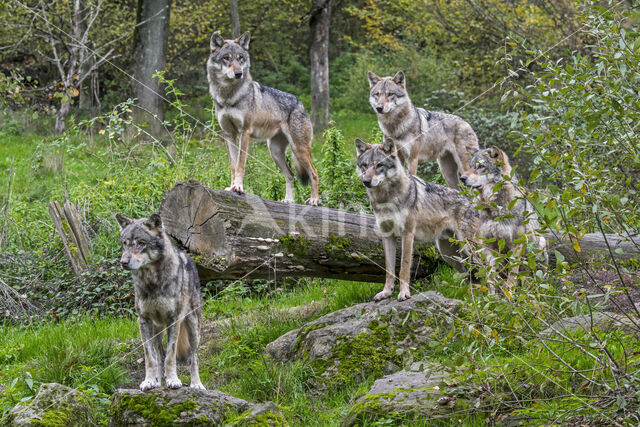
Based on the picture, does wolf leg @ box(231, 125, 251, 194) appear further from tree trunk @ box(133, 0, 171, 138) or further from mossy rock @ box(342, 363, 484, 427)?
tree trunk @ box(133, 0, 171, 138)

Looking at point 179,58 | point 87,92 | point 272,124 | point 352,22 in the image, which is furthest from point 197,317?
point 352,22

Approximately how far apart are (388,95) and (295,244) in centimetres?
324

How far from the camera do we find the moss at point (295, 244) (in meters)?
7.88

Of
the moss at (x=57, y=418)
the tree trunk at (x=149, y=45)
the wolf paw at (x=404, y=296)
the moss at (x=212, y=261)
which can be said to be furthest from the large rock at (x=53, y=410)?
the tree trunk at (x=149, y=45)

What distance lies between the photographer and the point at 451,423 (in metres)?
5.27

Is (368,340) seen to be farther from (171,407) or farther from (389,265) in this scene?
(171,407)

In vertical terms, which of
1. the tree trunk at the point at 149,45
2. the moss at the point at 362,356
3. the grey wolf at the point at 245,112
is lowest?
the moss at the point at 362,356

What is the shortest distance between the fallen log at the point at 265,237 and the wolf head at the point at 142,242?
124 cm

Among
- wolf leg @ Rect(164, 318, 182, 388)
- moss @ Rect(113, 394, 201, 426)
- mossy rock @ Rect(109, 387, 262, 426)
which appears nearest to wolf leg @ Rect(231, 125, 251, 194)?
wolf leg @ Rect(164, 318, 182, 388)

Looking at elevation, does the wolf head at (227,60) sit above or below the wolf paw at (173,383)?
above

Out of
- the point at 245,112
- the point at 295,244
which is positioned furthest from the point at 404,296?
the point at 245,112

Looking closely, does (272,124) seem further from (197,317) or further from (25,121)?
(25,121)

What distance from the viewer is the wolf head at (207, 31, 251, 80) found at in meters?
8.83

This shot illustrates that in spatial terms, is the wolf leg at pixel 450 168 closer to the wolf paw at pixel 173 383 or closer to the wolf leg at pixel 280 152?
Result: the wolf leg at pixel 280 152
